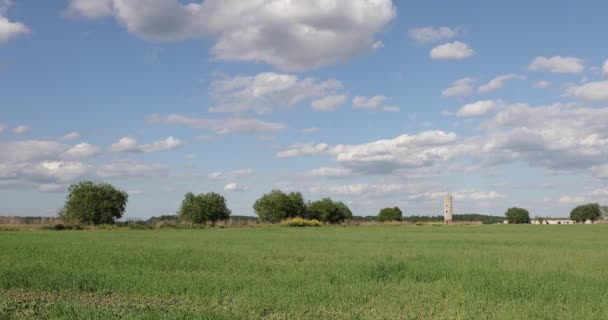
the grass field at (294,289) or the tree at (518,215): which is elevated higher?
the tree at (518,215)

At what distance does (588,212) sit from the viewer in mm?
144750

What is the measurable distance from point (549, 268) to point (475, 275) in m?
3.37

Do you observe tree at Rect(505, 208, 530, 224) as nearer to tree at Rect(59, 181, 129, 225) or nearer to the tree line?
the tree line

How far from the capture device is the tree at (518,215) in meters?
136

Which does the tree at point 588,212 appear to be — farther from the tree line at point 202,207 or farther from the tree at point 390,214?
the tree line at point 202,207

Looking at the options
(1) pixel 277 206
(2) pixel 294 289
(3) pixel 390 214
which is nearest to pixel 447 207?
(3) pixel 390 214

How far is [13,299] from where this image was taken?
9891mm

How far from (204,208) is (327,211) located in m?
25.9

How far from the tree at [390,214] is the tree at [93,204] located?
76.4 meters

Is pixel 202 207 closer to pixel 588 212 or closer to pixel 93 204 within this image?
pixel 93 204

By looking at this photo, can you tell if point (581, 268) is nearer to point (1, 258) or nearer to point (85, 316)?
point (85, 316)

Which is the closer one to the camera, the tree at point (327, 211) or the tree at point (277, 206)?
the tree at point (277, 206)

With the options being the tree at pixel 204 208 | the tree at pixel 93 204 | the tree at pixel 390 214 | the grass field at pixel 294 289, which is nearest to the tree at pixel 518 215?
the tree at pixel 390 214

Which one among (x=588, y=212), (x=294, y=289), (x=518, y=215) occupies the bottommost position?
(x=294, y=289)
